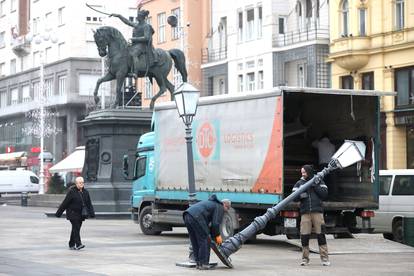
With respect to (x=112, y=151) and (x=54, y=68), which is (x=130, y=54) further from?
(x=54, y=68)

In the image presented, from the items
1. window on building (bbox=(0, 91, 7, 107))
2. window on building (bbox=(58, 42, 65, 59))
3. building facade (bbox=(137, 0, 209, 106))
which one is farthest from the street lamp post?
window on building (bbox=(0, 91, 7, 107))

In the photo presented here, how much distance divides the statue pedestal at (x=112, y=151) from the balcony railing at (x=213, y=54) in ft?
86.5

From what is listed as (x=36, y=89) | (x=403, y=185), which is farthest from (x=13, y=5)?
(x=403, y=185)

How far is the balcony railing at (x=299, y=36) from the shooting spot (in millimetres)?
56406

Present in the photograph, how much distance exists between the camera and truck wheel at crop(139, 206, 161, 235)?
28.3m

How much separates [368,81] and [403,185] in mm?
26511

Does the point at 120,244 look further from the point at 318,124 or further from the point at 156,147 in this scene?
the point at 318,124

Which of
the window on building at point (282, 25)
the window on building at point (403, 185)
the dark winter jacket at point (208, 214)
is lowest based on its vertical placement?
the dark winter jacket at point (208, 214)

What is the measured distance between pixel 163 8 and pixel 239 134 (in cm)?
5028

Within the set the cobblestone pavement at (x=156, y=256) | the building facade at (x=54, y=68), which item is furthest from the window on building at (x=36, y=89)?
the cobblestone pavement at (x=156, y=256)

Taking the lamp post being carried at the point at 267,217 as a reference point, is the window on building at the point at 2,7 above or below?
above

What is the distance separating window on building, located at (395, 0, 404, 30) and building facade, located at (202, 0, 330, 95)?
5785 mm

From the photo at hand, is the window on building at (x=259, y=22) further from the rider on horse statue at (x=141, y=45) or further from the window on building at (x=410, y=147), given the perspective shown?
the rider on horse statue at (x=141, y=45)

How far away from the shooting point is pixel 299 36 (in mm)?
58219
